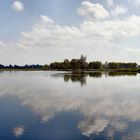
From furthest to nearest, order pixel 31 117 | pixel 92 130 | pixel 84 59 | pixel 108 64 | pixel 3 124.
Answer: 1. pixel 108 64
2. pixel 84 59
3. pixel 31 117
4. pixel 3 124
5. pixel 92 130

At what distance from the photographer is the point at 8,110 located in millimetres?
20094

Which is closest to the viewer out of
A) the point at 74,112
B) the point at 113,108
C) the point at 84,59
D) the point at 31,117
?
the point at 31,117

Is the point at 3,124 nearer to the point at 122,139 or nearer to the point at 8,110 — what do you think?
the point at 8,110

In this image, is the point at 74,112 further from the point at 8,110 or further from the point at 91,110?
the point at 8,110

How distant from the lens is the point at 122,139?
1266cm

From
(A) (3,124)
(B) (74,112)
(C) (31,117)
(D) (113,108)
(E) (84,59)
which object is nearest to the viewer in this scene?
(A) (3,124)

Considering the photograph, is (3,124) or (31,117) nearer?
(3,124)

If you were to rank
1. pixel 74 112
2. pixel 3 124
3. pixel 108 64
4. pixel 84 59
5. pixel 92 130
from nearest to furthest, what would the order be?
pixel 92 130 < pixel 3 124 < pixel 74 112 < pixel 84 59 < pixel 108 64

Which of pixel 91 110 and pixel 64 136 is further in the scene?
pixel 91 110

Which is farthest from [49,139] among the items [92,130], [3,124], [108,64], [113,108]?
[108,64]

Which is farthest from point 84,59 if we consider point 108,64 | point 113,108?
point 113,108

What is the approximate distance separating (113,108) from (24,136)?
994 cm

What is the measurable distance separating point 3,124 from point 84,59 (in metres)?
148

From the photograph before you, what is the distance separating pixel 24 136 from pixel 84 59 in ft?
494
